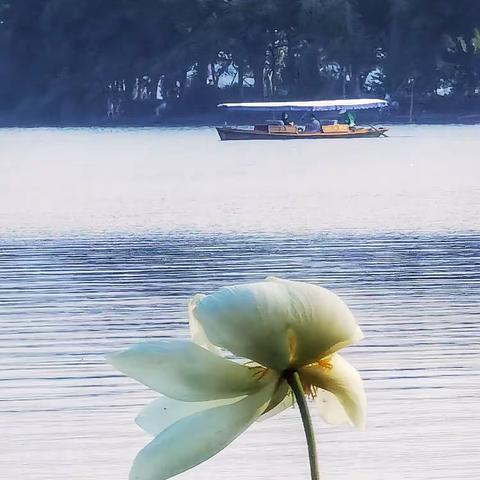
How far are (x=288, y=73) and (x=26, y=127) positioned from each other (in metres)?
11.8

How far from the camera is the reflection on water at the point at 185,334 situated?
510 centimetres

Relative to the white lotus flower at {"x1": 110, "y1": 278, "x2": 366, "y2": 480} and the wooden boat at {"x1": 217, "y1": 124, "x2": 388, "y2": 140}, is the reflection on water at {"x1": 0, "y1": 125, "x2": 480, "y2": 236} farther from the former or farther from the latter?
the white lotus flower at {"x1": 110, "y1": 278, "x2": 366, "y2": 480}

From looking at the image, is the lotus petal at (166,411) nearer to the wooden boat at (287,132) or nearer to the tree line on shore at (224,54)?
the wooden boat at (287,132)

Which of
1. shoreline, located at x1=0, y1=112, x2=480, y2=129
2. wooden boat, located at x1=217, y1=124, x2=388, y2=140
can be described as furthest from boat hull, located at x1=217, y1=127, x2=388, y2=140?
shoreline, located at x1=0, y1=112, x2=480, y2=129

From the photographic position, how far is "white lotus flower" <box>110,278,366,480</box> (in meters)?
0.75

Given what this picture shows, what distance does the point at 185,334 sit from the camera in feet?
26.2

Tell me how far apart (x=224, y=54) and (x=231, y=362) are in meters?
65.9

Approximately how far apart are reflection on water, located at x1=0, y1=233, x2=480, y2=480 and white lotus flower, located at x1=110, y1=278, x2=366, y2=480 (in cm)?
405

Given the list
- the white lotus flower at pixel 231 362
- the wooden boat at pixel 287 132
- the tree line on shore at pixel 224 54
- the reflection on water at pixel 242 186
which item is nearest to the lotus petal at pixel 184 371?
the white lotus flower at pixel 231 362

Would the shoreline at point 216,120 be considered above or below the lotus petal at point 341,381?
below

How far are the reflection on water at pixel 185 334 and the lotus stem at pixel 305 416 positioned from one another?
4.03m

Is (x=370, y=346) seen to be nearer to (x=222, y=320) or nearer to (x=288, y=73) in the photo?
(x=222, y=320)

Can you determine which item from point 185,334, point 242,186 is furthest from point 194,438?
point 242,186

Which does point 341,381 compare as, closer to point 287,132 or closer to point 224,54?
point 287,132
